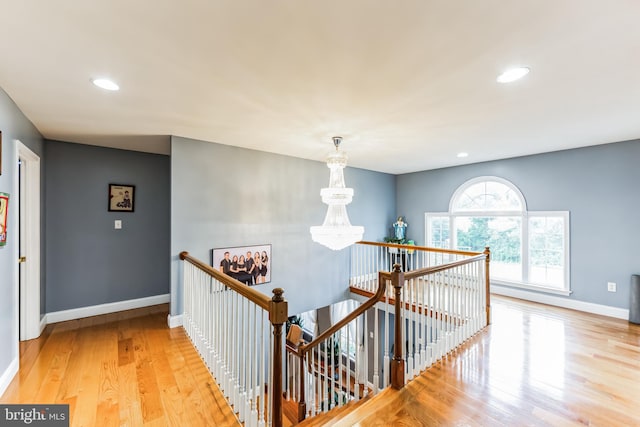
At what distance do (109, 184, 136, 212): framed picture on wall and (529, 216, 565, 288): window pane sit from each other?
6.65m

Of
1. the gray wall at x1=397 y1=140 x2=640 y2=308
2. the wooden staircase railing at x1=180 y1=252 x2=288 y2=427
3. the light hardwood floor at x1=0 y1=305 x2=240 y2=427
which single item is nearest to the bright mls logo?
the light hardwood floor at x1=0 y1=305 x2=240 y2=427

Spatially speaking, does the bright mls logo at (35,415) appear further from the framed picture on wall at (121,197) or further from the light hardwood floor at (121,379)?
the framed picture on wall at (121,197)

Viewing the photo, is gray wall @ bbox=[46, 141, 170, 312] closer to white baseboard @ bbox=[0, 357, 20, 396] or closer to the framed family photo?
the framed family photo

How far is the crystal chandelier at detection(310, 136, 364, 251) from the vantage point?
341cm

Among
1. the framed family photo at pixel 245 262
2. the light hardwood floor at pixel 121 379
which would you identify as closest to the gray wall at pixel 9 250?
the light hardwood floor at pixel 121 379

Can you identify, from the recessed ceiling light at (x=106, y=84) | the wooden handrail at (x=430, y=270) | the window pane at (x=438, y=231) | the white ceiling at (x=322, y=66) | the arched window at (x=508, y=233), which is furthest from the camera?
the window pane at (x=438, y=231)

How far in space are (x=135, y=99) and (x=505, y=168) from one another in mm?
5698

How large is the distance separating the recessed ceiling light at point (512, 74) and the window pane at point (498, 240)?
367 centimetres

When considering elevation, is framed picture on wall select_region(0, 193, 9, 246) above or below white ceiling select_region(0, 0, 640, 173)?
below

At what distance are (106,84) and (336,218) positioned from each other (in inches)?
102

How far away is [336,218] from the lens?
11.7 ft

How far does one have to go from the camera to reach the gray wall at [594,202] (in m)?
3.91

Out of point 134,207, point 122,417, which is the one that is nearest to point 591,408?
point 122,417

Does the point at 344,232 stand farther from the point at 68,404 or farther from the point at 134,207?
the point at 134,207
